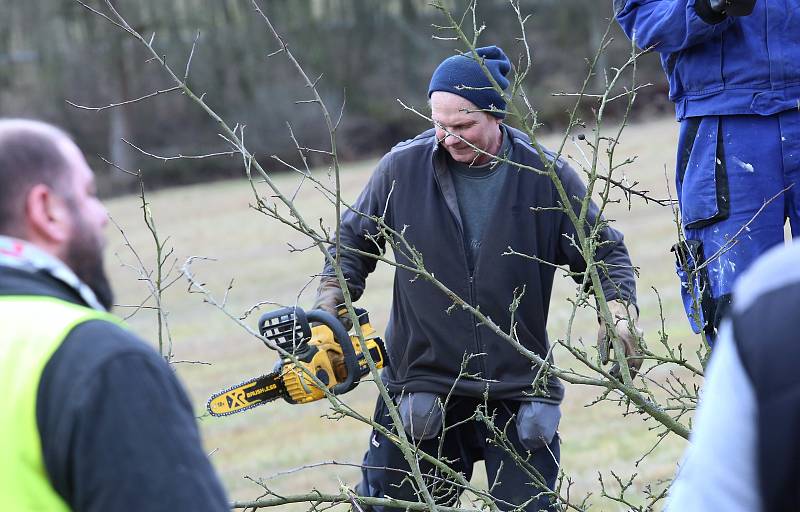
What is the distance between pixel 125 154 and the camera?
36.0 metres

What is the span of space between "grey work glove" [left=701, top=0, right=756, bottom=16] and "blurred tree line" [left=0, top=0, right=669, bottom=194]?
28041 millimetres

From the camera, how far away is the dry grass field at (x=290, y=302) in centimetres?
734

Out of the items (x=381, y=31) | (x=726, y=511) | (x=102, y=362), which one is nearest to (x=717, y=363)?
(x=726, y=511)

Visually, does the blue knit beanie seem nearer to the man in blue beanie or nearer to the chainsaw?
the man in blue beanie

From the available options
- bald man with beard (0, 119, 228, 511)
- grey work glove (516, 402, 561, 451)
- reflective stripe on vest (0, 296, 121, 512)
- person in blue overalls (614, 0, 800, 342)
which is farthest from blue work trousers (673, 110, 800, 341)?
reflective stripe on vest (0, 296, 121, 512)

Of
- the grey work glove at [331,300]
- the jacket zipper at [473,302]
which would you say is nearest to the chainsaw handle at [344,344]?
the grey work glove at [331,300]

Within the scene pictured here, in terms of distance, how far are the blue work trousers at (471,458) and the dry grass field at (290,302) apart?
19cm

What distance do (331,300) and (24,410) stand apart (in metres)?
2.63

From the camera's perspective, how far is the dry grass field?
7.34 meters

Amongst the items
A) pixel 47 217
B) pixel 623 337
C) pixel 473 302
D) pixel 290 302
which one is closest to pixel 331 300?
pixel 473 302

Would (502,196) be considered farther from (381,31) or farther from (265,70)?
(381,31)

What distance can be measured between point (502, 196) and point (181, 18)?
30897 millimetres

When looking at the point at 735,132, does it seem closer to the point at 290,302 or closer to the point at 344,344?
the point at 344,344

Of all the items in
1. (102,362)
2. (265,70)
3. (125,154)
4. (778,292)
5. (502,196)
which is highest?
(778,292)
